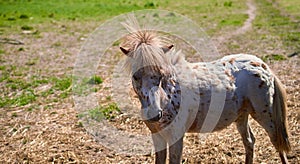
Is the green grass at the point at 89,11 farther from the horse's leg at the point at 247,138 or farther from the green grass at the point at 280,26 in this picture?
the horse's leg at the point at 247,138

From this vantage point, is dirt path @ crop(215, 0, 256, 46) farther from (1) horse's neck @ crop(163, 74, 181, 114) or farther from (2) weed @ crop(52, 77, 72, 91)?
(1) horse's neck @ crop(163, 74, 181, 114)

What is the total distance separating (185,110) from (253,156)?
1765 mm

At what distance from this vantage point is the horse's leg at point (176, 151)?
422 centimetres

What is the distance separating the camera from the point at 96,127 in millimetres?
6961

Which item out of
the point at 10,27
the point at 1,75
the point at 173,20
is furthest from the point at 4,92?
the point at 173,20

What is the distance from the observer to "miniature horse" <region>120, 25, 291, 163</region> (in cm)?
372

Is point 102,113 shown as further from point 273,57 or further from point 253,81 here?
point 273,57

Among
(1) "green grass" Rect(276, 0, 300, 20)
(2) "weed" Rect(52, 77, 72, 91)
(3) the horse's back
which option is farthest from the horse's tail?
(1) "green grass" Rect(276, 0, 300, 20)

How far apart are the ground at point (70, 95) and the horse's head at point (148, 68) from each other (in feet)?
6.90

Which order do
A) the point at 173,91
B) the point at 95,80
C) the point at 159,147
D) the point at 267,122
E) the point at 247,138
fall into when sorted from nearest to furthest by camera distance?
the point at 173,91
the point at 159,147
the point at 267,122
the point at 247,138
the point at 95,80

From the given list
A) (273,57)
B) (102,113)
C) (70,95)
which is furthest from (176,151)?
(273,57)

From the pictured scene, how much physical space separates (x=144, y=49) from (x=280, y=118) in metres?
2.25

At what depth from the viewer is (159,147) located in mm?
4512

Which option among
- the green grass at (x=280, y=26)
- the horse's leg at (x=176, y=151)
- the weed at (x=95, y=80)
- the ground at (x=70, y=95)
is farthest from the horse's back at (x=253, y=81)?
the green grass at (x=280, y=26)
